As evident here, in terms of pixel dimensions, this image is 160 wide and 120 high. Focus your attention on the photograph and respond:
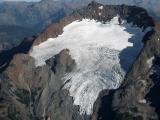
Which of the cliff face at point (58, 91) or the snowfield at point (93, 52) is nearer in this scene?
the cliff face at point (58, 91)

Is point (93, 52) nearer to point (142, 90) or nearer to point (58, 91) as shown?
point (58, 91)

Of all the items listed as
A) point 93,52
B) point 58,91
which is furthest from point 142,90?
point 93,52

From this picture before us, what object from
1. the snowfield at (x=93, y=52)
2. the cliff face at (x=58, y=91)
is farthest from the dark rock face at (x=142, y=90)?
the snowfield at (x=93, y=52)

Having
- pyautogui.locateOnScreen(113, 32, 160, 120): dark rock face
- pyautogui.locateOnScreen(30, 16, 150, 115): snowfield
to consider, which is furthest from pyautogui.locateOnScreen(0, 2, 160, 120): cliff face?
pyautogui.locateOnScreen(30, 16, 150, 115): snowfield

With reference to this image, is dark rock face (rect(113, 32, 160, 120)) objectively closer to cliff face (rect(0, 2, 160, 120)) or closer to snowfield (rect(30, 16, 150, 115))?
cliff face (rect(0, 2, 160, 120))

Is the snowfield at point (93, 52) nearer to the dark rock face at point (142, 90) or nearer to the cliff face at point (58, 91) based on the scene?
the cliff face at point (58, 91)

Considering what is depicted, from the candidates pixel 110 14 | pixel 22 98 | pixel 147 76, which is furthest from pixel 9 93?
pixel 110 14

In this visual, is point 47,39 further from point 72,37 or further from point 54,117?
point 54,117
